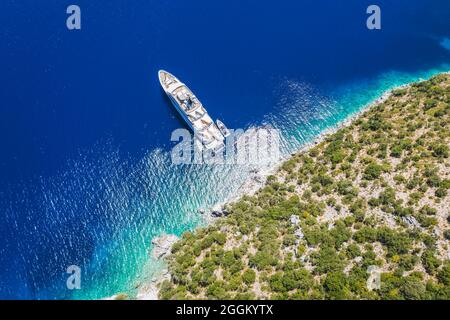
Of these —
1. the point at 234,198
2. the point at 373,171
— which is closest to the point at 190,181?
the point at 234,198

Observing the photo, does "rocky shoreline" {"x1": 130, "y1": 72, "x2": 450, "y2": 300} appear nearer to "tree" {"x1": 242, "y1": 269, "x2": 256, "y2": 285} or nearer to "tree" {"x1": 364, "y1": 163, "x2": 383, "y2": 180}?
"tree" {"x1": 242, "y1": 269, "x2": 256, "y2": 285}

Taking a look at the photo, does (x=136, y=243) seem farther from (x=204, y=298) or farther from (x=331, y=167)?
(x=331, y=167)

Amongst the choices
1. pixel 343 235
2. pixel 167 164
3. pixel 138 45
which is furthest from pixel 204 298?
pixel 138 45

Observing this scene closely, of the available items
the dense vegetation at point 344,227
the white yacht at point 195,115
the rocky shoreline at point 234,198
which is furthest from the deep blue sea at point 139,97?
the dense vegetation at point 344,227

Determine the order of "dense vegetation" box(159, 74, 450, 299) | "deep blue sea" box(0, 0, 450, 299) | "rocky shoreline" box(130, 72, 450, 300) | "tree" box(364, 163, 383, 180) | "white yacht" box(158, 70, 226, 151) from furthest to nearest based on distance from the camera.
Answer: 1. "white yacht" box(158, 70, 226, 151)
2. "deep blue sea" box(0, 0, 450, 299)
3. "tree" box(364, 163, 383, 180)
4. "rocky shoreline" box(130, 72, 450, 300)
5. "dense vegetation" box(159, 74, 450, 299)

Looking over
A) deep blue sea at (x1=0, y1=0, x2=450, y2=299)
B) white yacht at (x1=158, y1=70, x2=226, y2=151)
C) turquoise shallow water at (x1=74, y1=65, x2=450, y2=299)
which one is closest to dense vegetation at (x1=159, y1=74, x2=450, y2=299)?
turquoise shallow water at (x1=74, y1=65, x2=450, y2=299)

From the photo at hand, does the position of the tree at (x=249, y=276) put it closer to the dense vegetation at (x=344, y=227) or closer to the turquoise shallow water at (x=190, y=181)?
the dense vegetation at (x=344, y=227)
